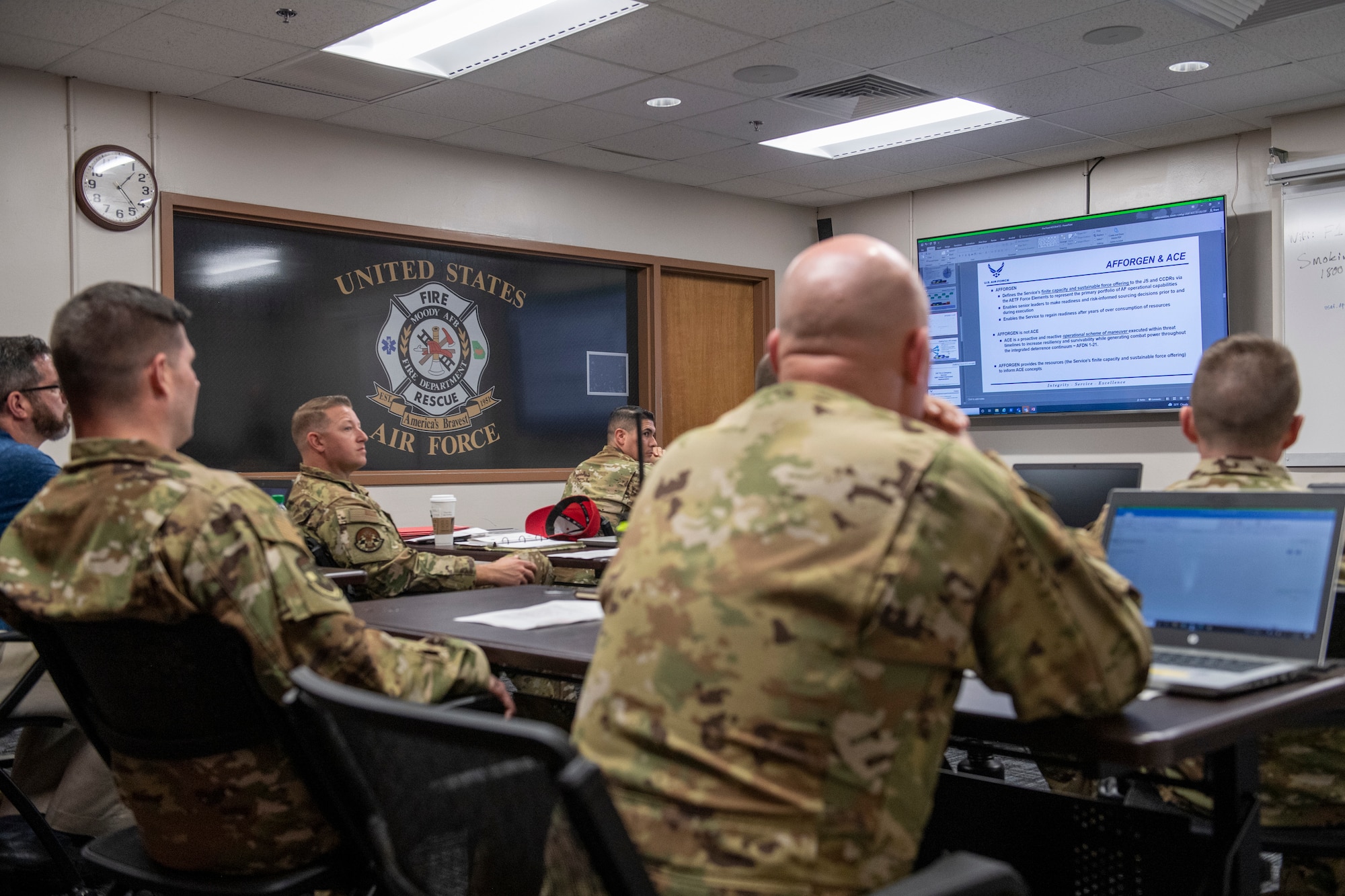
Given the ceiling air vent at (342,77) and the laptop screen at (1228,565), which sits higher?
the ceiling air vent at (342,77)

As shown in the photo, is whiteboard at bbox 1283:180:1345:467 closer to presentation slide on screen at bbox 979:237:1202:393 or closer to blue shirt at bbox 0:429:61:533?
presentation slide on screen at bbox 979:237:1202:393

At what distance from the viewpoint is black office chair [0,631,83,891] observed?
7.77 feet

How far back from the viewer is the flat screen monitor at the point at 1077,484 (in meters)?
3.67

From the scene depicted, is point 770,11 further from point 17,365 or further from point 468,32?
point 17,365

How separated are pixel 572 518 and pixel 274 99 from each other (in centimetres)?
234

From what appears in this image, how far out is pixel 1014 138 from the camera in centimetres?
610

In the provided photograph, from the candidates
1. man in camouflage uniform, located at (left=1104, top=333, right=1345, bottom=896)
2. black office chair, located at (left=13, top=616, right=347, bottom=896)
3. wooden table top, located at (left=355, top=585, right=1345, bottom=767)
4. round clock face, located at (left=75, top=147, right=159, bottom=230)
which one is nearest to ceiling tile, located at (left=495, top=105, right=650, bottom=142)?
round clock face, located at (left=75, top=147, right=159, bottom=230)

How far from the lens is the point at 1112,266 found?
636 cm

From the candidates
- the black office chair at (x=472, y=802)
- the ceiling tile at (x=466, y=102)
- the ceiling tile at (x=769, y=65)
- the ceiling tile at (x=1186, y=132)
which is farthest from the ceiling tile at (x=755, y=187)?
the black office chair at (x=472, y=802)

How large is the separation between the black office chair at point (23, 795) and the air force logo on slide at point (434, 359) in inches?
140

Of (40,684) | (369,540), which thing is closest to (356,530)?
(369,540)

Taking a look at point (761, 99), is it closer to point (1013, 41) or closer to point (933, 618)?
point (1013, 41)

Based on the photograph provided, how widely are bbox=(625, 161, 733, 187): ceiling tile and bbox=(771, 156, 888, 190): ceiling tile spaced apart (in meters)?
0.34

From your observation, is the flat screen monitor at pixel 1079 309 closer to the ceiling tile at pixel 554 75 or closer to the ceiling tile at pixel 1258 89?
the ceiling tile at pixel 1258 89
